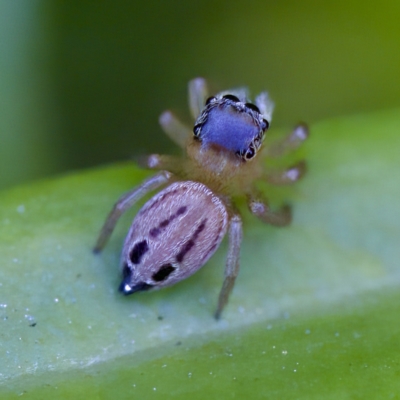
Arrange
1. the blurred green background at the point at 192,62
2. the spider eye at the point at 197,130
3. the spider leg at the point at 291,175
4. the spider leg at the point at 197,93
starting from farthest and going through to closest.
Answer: the blurred green background at the point at 192,62
the spider leg at the point at 197,93
the spider leg at the point at 291,175
the spider eye at the point at 197,130

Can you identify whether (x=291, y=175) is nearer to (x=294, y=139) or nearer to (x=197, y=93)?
(x=294, y=139)

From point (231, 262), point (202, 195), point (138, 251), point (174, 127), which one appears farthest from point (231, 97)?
point (138, 251)

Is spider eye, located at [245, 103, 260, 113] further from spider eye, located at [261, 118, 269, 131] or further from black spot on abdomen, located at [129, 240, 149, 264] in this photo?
black spot on abdomen, located at [129, 240, 149, 264]

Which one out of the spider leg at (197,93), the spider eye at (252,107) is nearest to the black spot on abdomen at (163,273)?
the spider eye at (252,107)

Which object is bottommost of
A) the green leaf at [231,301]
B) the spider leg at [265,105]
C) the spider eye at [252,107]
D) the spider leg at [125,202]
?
the green leaf at [231,301]

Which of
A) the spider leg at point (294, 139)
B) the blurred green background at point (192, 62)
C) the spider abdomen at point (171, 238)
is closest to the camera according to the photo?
the spider abdomen at point (171, 238)

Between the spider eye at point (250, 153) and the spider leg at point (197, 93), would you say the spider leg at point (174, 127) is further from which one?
the spider eye at point (250, 153)

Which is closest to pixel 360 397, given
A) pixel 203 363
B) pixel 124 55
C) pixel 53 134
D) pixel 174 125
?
pixel 203 363
